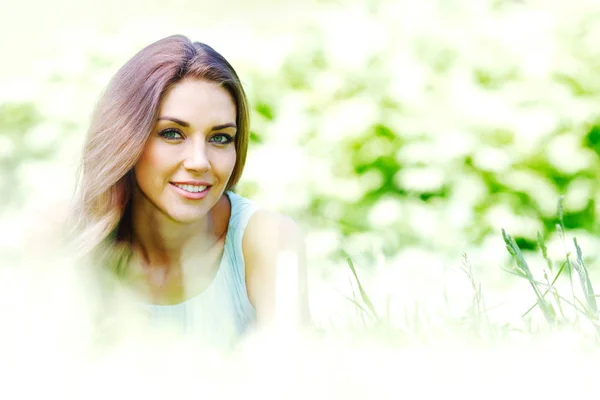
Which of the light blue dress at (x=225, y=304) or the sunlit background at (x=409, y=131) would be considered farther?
the sunlit background at (x=409, y=131)

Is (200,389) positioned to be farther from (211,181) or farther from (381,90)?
(381,90)

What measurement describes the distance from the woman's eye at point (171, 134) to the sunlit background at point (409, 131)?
7.48 feet

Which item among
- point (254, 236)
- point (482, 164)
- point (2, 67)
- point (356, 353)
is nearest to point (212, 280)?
point (254, 236)

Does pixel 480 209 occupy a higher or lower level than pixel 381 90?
lower

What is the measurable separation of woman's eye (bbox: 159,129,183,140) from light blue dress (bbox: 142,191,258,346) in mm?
443

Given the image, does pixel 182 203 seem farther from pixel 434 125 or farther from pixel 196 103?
pixel 434 125

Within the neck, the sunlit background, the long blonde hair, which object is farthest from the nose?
the sunlit background

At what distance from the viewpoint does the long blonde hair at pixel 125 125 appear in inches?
91.1

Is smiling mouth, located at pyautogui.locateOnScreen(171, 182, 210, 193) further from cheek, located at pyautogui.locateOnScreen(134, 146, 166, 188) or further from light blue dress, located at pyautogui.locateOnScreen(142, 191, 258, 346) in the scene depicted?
light blue dress, located at pyautogui.locateOnScreen(142, 191, 258, 346)

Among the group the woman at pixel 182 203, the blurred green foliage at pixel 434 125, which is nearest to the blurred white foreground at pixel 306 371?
the woman at pixel 182 203

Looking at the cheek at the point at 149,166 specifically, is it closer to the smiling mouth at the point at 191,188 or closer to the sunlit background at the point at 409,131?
the smiling mouth at the point at 191,188

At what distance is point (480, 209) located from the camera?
4.83 m

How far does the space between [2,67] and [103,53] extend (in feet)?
2.78

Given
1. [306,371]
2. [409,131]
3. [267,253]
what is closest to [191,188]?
[267,253]
